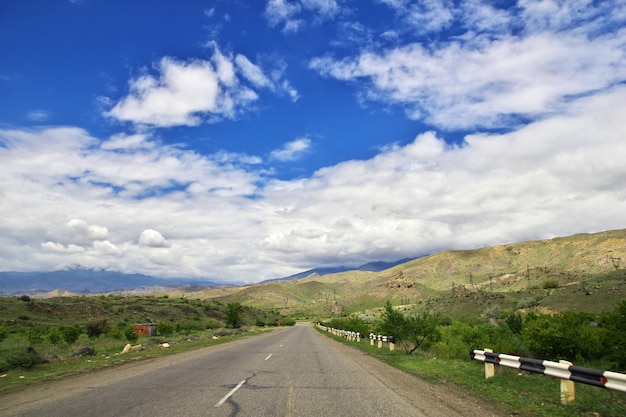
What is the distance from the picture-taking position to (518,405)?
9453 mm

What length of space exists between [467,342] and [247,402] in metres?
23.3

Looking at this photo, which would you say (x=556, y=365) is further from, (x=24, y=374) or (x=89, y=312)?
(x=89, y=312)

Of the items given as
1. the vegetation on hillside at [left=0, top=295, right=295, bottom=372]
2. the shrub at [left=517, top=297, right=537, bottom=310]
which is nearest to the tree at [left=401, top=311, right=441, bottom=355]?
the vegetation on hillside at [left=0, top=295, right=295, bottom=372]

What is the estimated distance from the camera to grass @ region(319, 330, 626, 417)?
8680 mm

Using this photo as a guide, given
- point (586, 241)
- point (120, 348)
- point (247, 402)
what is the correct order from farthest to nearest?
point (586, 241)
point (120, 348)
point (247, 402)

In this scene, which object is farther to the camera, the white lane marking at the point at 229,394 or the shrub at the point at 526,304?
the shrub at the point at 526,304

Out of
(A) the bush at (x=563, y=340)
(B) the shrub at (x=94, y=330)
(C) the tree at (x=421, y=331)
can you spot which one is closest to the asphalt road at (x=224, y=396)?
(A) the bush at (x=563, y=340)

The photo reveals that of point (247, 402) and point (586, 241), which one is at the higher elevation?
point (586, 241)

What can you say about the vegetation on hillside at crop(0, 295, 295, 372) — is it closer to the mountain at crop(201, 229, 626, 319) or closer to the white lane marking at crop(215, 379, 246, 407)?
the white lane marking at crop(215, 379, 246, 407)

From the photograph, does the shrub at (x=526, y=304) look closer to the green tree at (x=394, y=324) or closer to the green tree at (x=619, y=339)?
the green tree at (x=394, y=324)

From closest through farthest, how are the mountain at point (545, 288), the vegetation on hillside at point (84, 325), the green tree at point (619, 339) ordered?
the green tree at point (619, 339) < the vegetation on hillside at point (84, 325) < the mountain at point (545, 288)

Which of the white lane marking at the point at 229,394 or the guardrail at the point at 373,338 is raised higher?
the white lane marking at the point at 229,394

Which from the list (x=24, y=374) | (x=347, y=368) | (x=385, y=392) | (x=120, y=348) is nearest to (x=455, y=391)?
(x=385, y=392)

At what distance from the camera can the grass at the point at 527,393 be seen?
8.68 m
